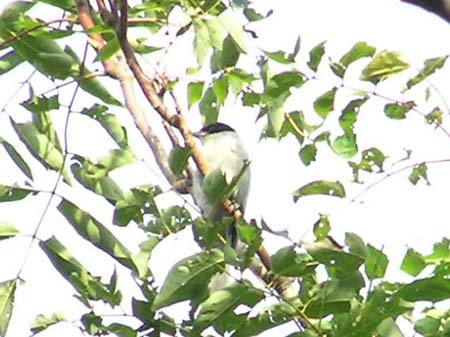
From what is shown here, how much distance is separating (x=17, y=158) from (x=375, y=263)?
2.87 ft

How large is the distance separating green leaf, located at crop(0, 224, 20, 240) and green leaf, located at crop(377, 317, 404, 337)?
2.74 feet

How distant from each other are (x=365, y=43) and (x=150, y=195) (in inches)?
21.7

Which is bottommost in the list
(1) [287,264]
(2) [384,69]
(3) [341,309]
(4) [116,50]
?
(3) [341,309]

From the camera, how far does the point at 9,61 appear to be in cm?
225

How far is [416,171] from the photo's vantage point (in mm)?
1936

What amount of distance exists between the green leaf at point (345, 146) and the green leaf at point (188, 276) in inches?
17.2

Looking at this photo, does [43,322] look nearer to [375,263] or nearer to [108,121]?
[108,121]

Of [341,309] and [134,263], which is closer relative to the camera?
[341,309]

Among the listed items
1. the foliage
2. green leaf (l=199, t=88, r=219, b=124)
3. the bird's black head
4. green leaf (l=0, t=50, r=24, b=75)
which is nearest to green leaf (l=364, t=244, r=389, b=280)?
the foliage

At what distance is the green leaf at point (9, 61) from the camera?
2.24 meters

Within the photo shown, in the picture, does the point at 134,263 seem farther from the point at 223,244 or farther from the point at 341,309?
the point at 341,309

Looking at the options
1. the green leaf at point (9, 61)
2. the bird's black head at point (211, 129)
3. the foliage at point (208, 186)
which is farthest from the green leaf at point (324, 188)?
the bird's black head at point (211, 129)

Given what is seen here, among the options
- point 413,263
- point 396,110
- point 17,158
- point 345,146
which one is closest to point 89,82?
point 17,158

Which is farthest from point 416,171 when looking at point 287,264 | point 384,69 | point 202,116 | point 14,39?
point 14,39
